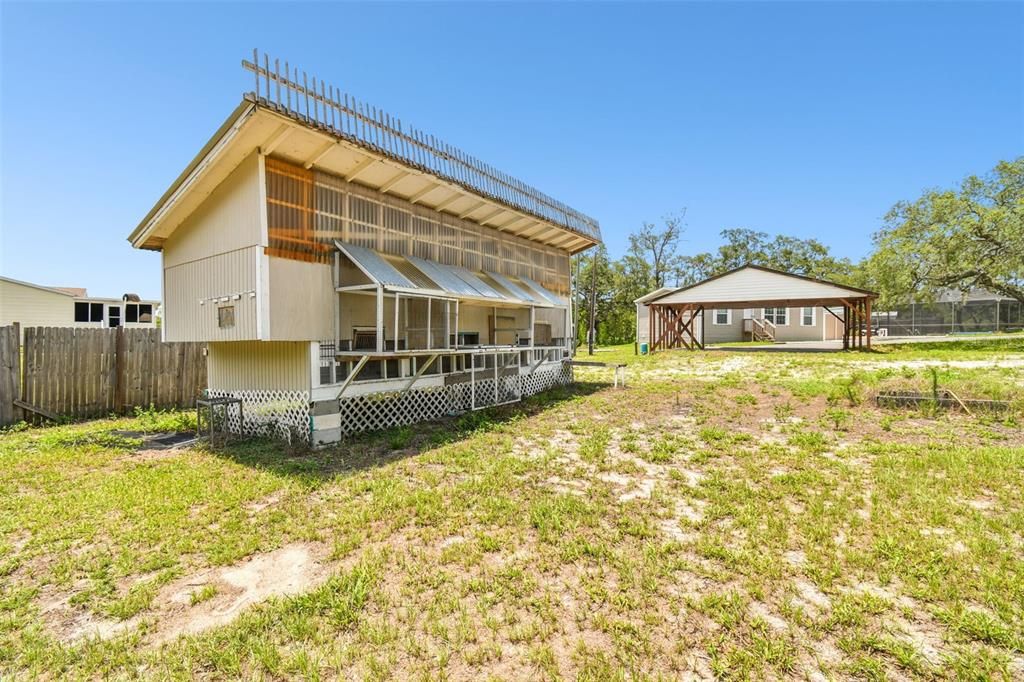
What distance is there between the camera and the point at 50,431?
8.47 meters

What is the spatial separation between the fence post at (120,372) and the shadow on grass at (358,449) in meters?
4.59

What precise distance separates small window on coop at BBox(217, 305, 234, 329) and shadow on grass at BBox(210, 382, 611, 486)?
218 centimetres

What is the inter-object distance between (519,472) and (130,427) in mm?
8451

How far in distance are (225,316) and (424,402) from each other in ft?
13.7

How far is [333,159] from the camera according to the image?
25.8 feet

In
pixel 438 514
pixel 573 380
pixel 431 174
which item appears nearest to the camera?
pixel 438 514

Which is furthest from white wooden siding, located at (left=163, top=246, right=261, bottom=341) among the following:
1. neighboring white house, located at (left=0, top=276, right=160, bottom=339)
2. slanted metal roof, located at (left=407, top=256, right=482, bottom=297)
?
neighboring white house, located at (left=0, top=276, right=160, bottom=339)

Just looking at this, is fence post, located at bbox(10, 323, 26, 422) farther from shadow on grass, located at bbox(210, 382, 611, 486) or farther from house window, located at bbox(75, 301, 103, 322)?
house window, located at bbox(75, 301, 103, 322)

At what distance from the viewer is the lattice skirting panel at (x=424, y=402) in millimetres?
8516

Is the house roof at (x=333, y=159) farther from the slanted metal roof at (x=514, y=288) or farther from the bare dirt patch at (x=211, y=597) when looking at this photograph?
the bare dirt patch at (x=211, y=597)

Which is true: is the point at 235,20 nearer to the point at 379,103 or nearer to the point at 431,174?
the point at 379,103

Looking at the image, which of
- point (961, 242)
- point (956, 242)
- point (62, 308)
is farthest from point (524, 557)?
point (961, 242)

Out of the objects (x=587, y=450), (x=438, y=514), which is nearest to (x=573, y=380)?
(x=587, y=450)

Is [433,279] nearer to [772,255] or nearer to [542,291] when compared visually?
[542,291]
